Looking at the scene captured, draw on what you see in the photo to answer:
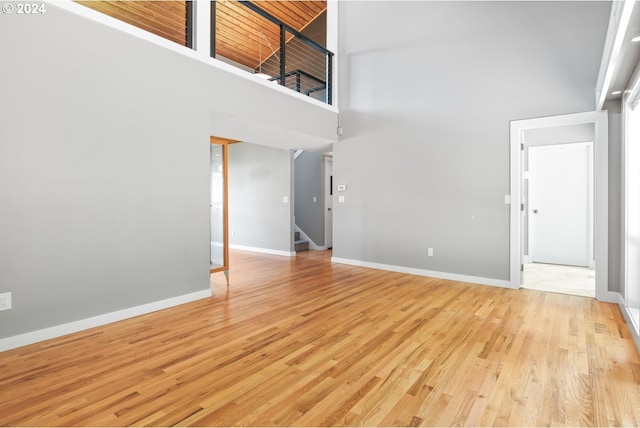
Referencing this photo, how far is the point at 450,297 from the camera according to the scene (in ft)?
12.3

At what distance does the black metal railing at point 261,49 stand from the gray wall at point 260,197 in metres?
1.64

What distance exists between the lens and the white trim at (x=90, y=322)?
2422mm

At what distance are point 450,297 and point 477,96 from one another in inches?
104

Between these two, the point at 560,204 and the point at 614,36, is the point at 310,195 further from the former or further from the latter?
the point at 614,36

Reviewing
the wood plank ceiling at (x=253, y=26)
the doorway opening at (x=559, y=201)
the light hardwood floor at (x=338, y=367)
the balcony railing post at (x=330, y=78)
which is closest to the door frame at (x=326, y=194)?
the balcony railing post at (x=330, y=78)

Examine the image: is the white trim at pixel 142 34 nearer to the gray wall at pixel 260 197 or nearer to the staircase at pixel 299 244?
the gray wall at pixel 260 197

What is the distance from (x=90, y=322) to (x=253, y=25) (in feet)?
22.7

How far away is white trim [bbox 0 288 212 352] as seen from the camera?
2422 mm

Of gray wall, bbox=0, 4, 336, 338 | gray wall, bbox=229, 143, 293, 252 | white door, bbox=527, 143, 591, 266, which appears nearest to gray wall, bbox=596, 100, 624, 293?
white door, bbox=527, 143, 591, 266

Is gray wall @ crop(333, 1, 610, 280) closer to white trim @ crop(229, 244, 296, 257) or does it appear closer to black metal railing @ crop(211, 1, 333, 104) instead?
white trim @ crop(229, 244, 296, 257)

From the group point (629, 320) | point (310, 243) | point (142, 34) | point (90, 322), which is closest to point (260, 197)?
point (310, 243)

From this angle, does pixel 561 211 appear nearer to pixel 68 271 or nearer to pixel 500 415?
pixel 500 415

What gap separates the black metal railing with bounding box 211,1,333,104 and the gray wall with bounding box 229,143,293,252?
1636 mm

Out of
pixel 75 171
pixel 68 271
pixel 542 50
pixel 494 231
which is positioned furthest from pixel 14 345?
pixel 542 50
